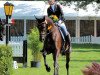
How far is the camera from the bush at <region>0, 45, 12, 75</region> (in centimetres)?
1102

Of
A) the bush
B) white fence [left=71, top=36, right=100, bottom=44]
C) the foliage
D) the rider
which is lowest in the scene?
Answer: white fence [left=71, top=36, right=100, bottom=44]

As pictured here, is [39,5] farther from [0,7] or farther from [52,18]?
[52,18]

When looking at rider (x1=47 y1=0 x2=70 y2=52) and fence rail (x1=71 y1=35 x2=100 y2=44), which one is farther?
fence rail (x1=71 y1=35 x2=100 y2=44)

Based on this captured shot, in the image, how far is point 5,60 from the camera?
438 inches

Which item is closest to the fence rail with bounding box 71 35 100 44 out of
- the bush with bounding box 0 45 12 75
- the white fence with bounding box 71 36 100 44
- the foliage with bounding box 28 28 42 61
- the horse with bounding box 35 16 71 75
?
the white fence with bounding box 71 36 100 44

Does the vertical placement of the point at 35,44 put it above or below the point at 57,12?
below

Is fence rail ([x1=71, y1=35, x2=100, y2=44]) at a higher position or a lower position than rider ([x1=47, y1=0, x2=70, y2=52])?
lower

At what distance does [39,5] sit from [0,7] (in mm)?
4478

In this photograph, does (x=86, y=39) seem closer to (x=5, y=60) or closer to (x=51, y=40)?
(x=51, y=40)

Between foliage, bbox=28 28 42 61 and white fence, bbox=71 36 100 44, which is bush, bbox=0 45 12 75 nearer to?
foliage, bbox=28 28 42 61

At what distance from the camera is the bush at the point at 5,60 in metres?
11.0

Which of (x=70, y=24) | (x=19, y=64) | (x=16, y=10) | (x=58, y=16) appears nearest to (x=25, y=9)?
(x=16, y=10)

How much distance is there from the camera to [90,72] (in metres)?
3.15

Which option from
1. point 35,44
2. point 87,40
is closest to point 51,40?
point 35,44
